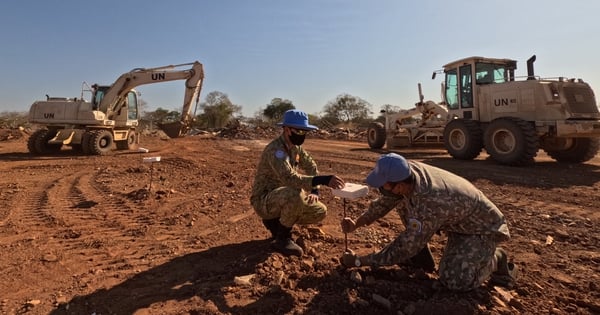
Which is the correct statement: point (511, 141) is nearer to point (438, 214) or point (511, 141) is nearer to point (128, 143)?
point (438, 214)

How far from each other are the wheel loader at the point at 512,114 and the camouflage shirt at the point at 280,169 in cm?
648

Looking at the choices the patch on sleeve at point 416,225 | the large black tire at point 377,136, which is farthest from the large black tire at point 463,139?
the patch on sleeve at point 416,225

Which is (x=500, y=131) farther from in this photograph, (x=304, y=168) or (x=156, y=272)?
(x=156, y=272)

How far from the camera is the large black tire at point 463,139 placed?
985 centimetres

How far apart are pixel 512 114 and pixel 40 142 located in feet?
44.7

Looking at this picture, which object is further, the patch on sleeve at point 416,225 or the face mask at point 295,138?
the face mask at point 295,138

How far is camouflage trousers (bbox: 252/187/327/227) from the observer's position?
11.5 feet

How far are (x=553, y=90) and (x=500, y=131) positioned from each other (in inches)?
52.4

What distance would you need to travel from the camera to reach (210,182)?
24.5ft

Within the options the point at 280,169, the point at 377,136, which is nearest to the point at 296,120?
the point at 280,169

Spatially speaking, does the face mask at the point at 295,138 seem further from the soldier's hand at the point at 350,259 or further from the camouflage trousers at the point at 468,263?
the camouflage trousers at the point at 468,263

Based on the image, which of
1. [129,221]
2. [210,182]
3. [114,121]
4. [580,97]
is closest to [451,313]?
[129,221]

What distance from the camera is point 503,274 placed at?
3047 mm

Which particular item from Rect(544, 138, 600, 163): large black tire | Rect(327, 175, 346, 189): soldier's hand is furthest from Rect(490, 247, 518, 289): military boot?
Rect(544, 138, 600, 163): large black tire
